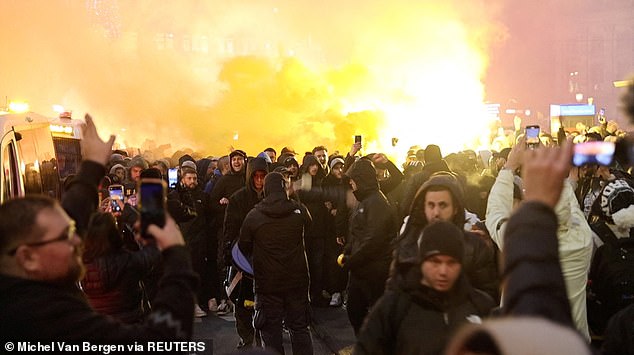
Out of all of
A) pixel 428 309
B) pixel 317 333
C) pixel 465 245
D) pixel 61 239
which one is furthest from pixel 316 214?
pixel 61 239

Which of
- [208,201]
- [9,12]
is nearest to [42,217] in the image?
→ [208,201]

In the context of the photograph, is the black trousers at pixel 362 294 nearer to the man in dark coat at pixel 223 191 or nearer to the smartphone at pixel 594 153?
the man in dark coat at pixel 223 191

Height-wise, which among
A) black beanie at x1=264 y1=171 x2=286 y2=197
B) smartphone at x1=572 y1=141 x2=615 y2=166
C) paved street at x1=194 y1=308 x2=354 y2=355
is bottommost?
paved street at x1=194 y1=308 x2=354 y2=355

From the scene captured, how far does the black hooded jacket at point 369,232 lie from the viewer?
665cm

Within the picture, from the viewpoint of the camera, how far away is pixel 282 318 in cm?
689

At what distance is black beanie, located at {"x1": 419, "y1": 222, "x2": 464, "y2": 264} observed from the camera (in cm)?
362

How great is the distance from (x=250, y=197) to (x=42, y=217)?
5489 millimetres

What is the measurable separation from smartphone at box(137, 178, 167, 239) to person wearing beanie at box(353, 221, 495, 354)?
4.32ft

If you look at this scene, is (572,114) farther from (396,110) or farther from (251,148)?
(251,148)

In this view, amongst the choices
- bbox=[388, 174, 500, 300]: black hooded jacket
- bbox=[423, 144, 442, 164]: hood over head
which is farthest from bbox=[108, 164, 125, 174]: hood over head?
bbox=[388, 174, 500, 300]: black hooded jacket

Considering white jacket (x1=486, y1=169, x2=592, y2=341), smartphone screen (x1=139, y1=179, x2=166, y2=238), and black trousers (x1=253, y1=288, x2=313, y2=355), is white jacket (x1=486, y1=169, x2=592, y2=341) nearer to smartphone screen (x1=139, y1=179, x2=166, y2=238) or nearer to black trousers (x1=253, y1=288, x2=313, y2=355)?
black trousers (x1=253, y1=288, x2=313, y2=355)

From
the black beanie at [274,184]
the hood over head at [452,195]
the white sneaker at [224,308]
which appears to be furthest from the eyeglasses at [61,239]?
the white sneaker at [224,308]

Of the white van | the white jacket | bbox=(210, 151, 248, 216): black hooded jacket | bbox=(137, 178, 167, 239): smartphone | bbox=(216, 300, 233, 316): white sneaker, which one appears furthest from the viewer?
bbox=(216, 300, 233, 316): white sneaker

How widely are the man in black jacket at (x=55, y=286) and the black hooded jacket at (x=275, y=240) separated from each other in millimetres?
3964
